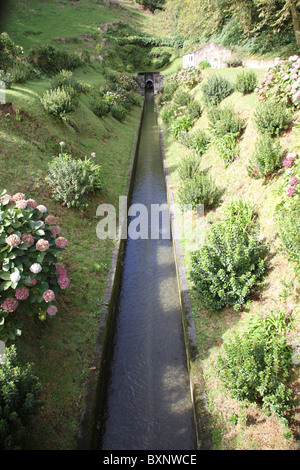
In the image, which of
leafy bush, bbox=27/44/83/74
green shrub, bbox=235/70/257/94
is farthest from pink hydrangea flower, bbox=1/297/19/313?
leafy bush, bbox=27/44/83/74

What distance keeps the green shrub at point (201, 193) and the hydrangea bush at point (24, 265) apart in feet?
16.7

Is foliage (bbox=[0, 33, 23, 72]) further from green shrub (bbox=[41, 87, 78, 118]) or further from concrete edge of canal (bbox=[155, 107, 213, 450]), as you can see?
concrete edge of canal (bbox=[155, 107, 213, 450])

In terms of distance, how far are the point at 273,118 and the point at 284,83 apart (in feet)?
4.57

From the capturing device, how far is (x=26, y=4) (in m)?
44.0

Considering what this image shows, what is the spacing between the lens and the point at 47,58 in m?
19.6

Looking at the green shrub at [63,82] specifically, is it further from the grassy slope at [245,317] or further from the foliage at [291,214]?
the foliage at [291,214]

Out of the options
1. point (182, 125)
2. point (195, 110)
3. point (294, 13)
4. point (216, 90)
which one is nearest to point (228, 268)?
point (216, 90)

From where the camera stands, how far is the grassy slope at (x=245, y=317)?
404 centimetres

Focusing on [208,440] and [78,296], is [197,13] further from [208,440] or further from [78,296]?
[208,440]

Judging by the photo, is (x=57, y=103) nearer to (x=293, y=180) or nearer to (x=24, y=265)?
(x=24, y=265)

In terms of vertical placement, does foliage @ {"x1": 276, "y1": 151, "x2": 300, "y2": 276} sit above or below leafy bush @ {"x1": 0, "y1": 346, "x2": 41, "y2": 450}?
above

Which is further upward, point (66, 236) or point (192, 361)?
point (66, 236)

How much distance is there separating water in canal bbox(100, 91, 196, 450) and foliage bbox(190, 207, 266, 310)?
1.21m

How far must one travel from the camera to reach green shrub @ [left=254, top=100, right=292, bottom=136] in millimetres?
7952
